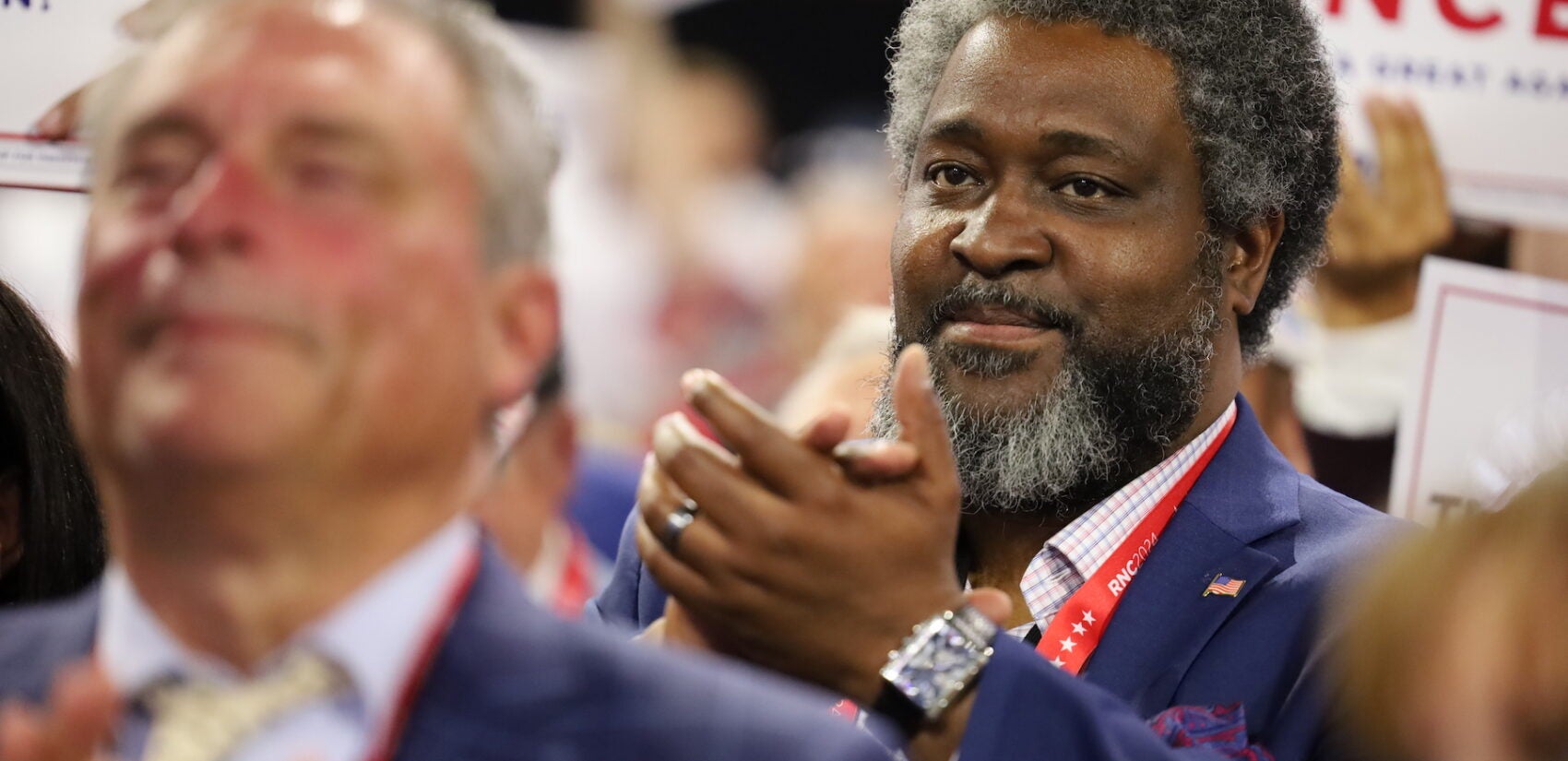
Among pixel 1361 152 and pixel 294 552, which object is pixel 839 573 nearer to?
pixel 294 552

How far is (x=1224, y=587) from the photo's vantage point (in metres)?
1.94

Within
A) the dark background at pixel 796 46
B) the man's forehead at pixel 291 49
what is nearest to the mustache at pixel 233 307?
the man's forehead at pixel 291 49

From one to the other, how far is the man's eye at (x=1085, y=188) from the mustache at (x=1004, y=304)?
14 centimetres

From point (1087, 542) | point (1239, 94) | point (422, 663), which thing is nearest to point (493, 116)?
point (422, 663)

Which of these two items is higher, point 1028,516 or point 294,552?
point 294,552

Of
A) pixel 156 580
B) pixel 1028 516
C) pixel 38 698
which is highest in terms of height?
pixel 156 580

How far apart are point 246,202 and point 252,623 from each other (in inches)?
9.7

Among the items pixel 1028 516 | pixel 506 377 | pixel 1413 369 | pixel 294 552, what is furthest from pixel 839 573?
pixel 1413 369

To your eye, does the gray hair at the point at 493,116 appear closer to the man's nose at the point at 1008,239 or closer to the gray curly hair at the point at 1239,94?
the man's nose at the point at 1008,239

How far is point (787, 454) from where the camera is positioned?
53.0 inches

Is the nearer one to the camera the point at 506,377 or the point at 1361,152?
the point at 506,377

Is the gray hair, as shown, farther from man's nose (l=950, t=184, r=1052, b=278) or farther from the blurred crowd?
man's nose (l=950, t=184, r=1052, b=278)

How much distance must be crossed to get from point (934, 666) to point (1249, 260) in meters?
1.00

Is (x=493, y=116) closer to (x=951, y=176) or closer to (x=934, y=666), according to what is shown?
(x=934, y=666)
